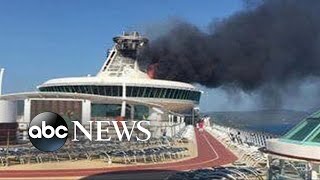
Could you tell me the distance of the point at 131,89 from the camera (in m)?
83.1

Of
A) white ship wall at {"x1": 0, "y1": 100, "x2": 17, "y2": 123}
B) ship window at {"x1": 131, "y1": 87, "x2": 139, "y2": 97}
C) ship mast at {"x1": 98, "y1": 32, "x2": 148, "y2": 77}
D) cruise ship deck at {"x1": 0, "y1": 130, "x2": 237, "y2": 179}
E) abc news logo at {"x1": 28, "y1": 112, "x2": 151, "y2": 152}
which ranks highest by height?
ship mast at {"x1": 98, "y1": 32, "x2": 148, "y2": 77}

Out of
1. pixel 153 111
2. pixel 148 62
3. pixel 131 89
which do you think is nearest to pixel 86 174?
pixel 153 111

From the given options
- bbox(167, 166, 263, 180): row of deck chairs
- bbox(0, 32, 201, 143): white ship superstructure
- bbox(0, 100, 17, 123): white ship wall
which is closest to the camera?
bbox(167, 166, 263, 180): row of deck chairs

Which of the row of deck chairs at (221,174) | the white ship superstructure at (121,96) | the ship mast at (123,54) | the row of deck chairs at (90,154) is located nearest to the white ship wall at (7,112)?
the white ship superstructure at (121,96)

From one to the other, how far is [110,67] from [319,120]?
85258 millimetres

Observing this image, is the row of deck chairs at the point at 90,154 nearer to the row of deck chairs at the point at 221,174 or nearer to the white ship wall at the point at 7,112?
the white ship wall at the point at 7,112

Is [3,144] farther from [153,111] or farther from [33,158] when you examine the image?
[153,111]

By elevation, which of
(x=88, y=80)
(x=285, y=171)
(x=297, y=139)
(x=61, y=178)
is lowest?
(x=61, y=178)

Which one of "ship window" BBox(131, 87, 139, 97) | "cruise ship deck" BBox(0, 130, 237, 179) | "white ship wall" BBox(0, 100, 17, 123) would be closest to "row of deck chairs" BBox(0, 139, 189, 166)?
"cruise ship deck" BBox(0, 130, 237, 179)

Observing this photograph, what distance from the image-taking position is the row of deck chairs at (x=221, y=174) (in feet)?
55.4

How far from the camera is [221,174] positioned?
17453 mm

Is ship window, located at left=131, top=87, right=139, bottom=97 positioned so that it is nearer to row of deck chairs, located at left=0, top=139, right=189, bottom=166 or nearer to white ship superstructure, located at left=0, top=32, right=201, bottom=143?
white ship superstructure, located at left=0, top=32, right=201, bottom=143

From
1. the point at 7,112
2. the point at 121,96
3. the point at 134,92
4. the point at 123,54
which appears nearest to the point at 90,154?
the point at 7,112

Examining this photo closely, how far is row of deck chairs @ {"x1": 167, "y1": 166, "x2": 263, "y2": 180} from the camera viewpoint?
1688cm
